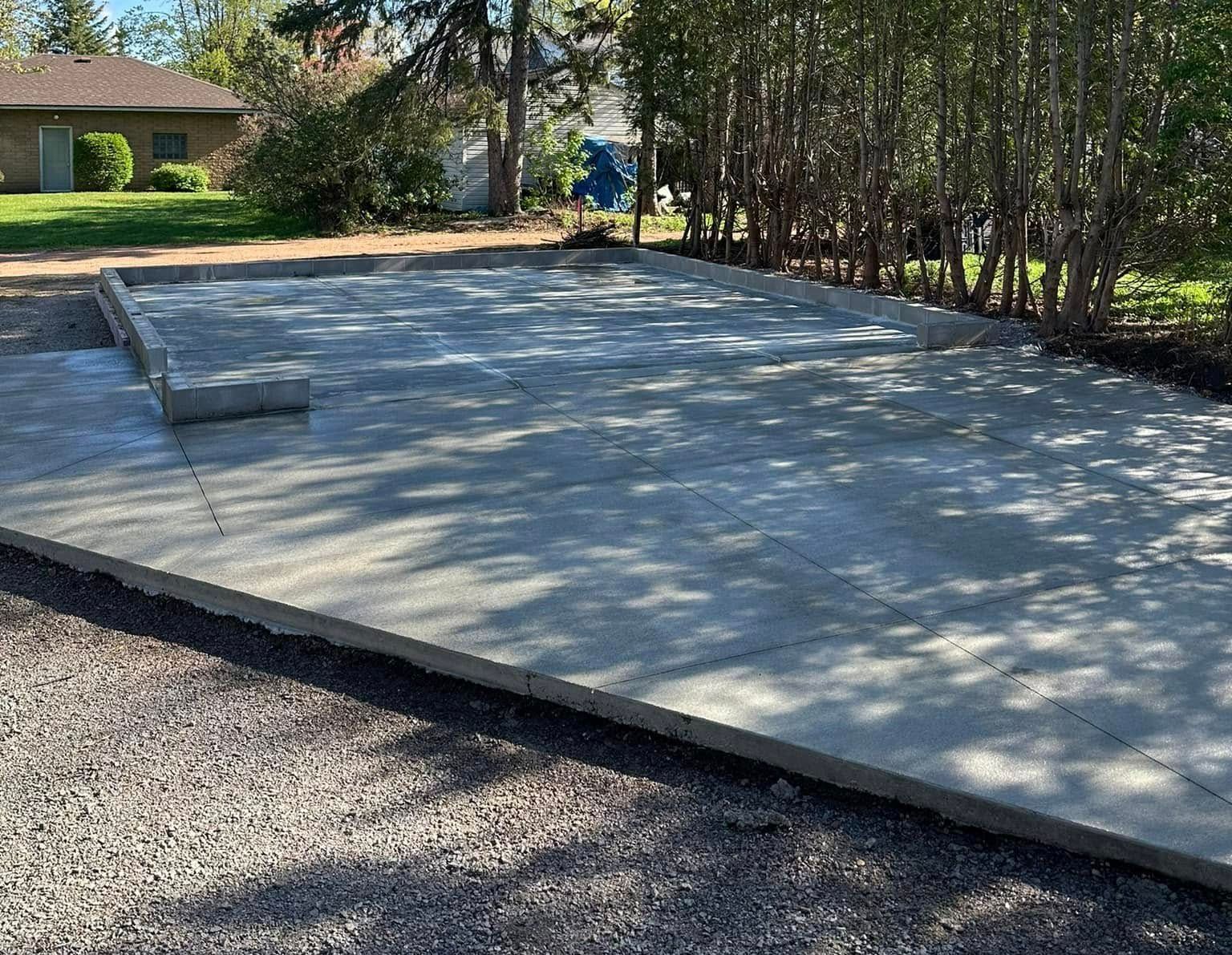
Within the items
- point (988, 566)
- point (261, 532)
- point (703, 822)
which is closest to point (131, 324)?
point (261, 532)

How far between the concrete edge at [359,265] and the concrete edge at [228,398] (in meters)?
7.07

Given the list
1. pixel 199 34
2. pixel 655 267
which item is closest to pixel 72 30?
pixel 199 34

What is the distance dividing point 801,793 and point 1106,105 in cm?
830

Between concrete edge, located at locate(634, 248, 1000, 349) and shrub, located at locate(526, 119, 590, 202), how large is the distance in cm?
764

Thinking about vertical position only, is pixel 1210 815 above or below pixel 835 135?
below

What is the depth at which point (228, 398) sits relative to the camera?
7281 millimetres

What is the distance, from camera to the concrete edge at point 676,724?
10.3ft

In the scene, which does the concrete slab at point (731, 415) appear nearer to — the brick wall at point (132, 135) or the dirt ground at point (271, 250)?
the dirt ground at point (271, 250)

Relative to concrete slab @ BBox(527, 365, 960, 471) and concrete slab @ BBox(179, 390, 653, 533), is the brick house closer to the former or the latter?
concrete slab @ BBox(527, 365, 960, 471)

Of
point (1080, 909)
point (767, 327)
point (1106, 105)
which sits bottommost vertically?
A: point (1080, 909)

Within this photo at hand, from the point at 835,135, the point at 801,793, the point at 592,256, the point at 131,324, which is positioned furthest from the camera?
the point at 592,256

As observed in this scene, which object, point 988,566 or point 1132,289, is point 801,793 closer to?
point 988,566

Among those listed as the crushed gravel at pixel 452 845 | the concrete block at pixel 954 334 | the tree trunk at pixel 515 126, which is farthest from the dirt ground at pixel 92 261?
the crushed gravel at pixel 452 845

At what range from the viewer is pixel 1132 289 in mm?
10586
